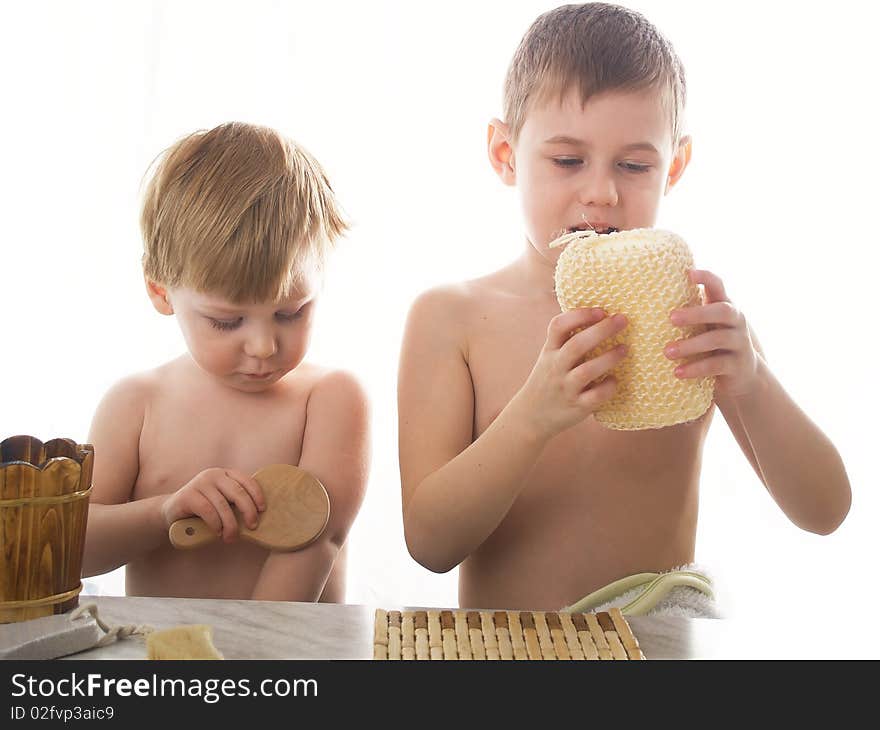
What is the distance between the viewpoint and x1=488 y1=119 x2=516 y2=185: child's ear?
43.9 inches

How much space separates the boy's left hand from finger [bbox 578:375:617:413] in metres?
0.05

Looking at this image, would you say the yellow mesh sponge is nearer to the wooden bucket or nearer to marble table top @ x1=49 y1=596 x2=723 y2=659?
marble table top @ x1=49 y1=596 x2=723 y2=659

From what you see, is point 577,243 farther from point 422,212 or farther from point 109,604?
point 422,212

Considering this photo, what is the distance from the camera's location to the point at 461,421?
1.08 m

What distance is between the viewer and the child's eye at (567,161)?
101cm

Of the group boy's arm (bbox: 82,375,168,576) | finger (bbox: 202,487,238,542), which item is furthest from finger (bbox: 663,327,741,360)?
boy's arm (bbox: 82,375,168,576)

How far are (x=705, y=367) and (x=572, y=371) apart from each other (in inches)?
4.0

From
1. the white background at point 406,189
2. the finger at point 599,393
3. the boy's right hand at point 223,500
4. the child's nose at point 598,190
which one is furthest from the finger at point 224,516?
the white background at point 406,189

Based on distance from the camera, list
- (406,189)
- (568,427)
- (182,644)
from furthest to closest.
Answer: (406,189) → (568,427) → (182,644)

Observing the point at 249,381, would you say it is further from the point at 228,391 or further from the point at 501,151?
the point at 501,151

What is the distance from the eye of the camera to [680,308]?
76 cm

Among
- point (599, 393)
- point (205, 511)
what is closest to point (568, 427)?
point (599, 393)

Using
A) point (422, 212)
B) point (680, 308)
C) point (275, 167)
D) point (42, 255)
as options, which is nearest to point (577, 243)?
point (680, 308)
